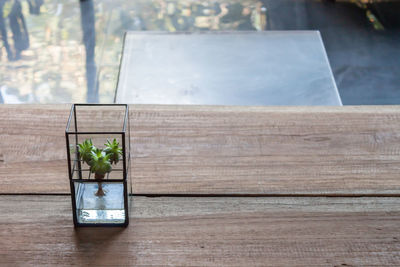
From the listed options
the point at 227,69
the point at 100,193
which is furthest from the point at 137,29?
the point at 100,193

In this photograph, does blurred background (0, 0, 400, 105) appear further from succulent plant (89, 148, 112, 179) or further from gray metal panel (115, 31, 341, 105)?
succulent plant (89, 148, 112, 179)

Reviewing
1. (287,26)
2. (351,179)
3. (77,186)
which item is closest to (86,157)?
(77,186)

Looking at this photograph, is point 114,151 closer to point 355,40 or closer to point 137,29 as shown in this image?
point 137,29

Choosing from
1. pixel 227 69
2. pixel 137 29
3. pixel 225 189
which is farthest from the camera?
pixel 137 29

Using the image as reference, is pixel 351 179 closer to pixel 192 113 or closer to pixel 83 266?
pixel 192 113

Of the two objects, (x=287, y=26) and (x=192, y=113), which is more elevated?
(x=192, y=113)

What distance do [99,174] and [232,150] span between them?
0.92 feet

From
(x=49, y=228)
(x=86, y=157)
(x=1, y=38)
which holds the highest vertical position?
(x=86, y=157)

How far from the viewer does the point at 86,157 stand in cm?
78

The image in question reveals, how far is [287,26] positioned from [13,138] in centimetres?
202

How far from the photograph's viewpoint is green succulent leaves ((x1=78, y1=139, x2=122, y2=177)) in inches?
30.7

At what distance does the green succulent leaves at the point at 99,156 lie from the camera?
0.78m

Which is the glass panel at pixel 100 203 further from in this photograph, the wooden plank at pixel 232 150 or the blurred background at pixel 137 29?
the blurred background at pixel 137 29

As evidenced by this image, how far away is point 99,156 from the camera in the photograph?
2.56ft
